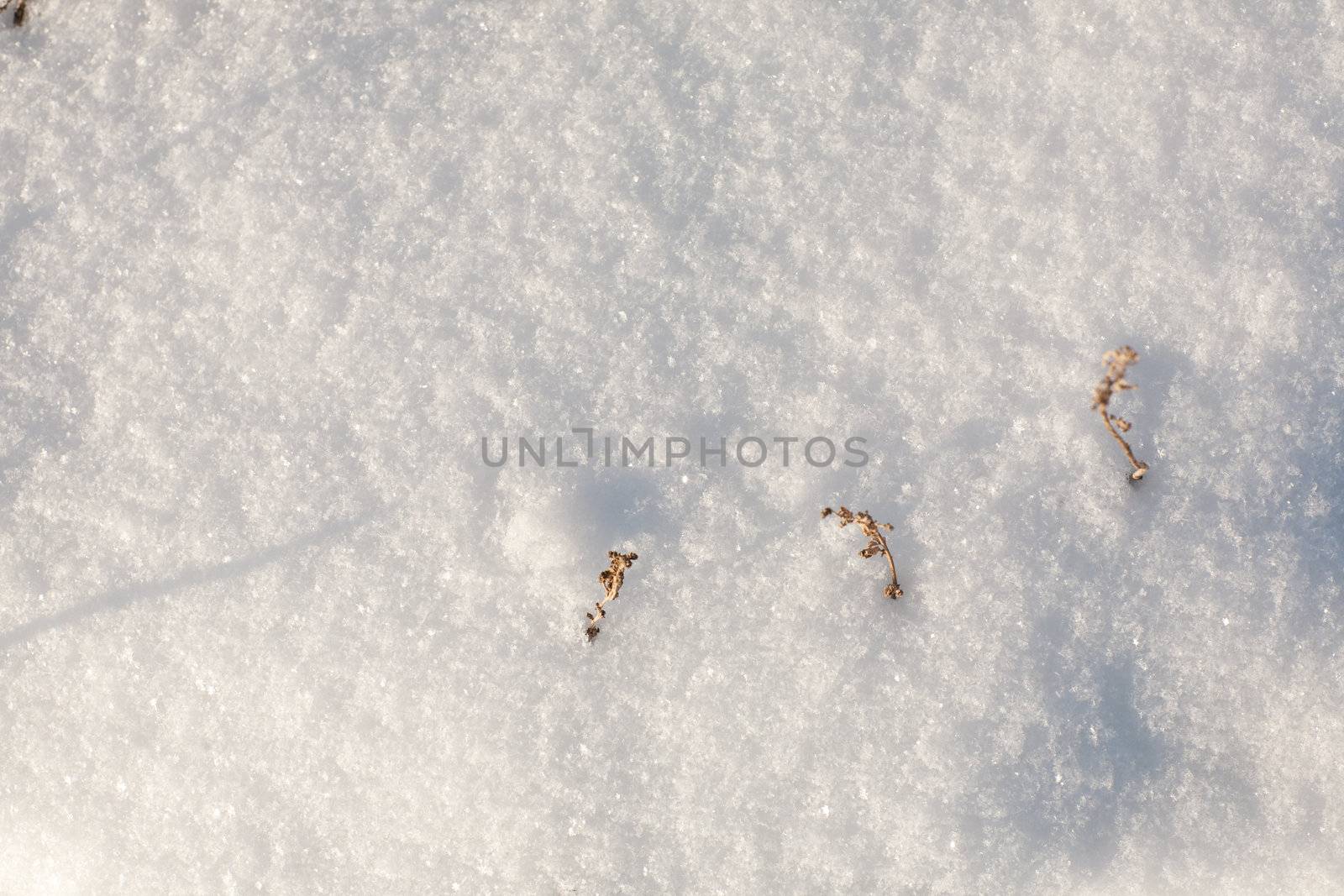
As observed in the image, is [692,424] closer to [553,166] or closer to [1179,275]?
[553,166]

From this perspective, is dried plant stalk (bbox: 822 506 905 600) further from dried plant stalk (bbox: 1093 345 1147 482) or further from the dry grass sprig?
A: the dry grass sprig

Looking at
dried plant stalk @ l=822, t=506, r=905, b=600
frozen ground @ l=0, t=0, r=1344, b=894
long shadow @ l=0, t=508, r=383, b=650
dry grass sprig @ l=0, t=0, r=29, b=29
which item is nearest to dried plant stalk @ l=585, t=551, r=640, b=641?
frozen ground @ l=0, t=0, r=1344, b=894

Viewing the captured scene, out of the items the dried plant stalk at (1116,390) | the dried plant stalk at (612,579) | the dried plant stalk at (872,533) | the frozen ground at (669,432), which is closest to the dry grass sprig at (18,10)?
the frozen ground at (669,432)

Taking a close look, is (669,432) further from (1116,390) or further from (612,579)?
(1116,390)

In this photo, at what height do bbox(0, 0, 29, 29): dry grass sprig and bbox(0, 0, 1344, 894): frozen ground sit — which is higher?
bbox(0, 0, 29, 29): dry grass sprig

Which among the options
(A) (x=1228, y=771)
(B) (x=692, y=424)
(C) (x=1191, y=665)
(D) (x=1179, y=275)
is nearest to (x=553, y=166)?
(B) (x=692, y=424)

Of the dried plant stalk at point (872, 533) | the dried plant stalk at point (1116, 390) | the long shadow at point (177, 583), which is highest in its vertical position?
the dried plant stalk at point (1116, 390)

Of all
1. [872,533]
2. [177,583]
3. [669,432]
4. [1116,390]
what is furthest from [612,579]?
[1116,390]

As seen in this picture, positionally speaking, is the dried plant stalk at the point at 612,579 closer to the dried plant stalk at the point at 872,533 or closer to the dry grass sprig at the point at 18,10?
the dried plant stalk at the point at 872,533
